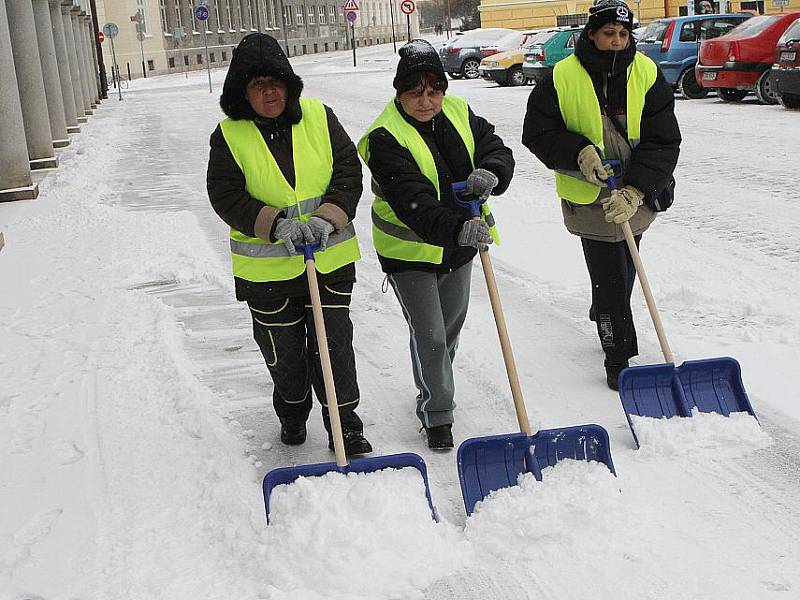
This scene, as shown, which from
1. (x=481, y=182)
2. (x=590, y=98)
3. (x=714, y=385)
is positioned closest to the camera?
(x=481, y=182)

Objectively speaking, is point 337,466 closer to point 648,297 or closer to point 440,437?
point 440,437

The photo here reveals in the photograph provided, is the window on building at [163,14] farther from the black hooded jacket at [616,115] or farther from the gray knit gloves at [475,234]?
the gray knit gloves at [475,234]

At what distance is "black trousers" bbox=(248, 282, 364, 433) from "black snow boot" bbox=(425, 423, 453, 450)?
30 cm

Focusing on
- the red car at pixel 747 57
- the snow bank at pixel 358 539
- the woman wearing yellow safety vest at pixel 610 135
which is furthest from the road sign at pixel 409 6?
the snow bank at pixel 358 539

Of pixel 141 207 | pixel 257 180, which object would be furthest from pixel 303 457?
pixel 141 207

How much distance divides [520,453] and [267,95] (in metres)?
1.68

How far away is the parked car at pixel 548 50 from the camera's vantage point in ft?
75.3

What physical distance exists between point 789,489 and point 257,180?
234 cm

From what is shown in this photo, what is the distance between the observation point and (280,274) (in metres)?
3.97

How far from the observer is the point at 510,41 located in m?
29.7

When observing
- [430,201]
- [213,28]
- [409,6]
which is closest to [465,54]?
[409,6]

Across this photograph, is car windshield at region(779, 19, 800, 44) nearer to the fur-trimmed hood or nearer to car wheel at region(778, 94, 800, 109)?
car wheel at region(778, 94, 800, 109)

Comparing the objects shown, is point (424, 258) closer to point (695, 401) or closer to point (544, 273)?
point (695, 401)

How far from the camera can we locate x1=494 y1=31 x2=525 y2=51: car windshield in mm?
29202
